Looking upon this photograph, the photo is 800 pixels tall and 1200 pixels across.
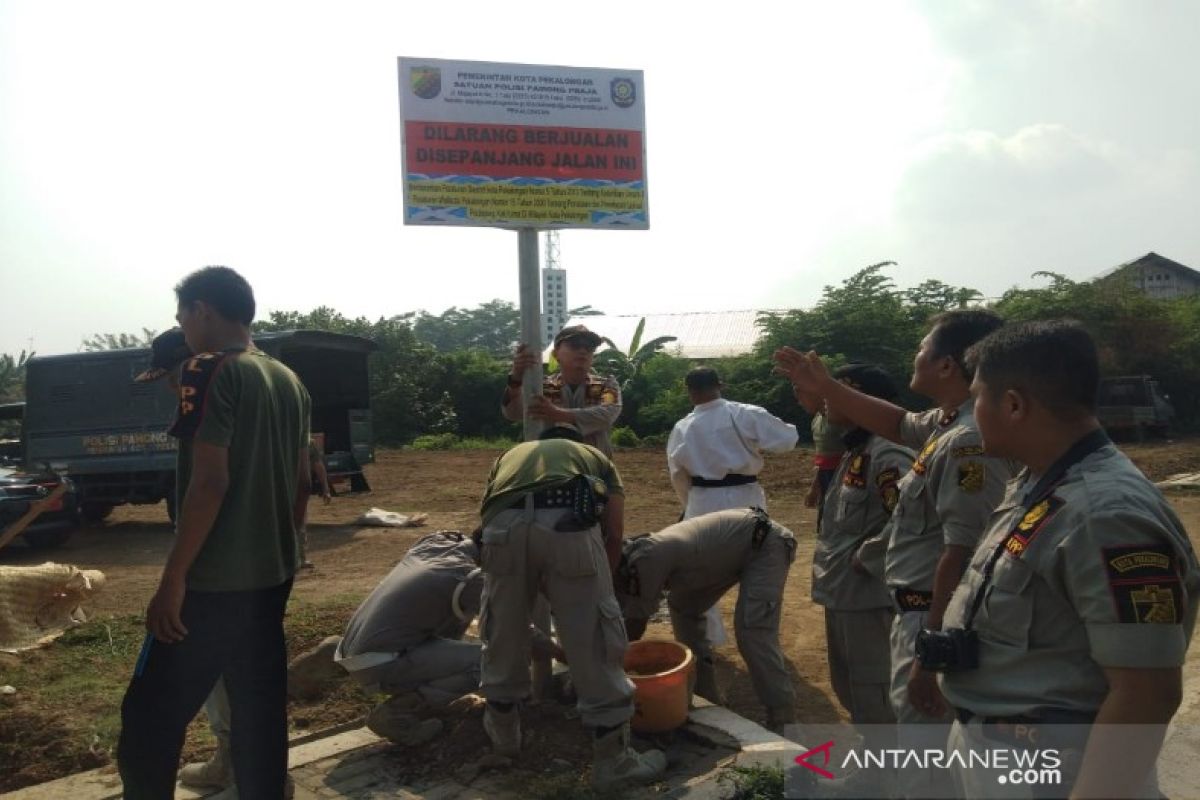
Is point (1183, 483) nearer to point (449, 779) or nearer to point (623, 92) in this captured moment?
point (623, 92)

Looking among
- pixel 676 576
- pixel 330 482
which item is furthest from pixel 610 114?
pixel 330 482

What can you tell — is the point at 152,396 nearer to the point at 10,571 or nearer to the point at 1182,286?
the point at 10,571

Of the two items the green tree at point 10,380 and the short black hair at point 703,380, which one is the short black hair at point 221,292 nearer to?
the short black hair at point 703,380

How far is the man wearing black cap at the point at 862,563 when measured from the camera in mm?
3629

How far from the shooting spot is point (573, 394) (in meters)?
5.20

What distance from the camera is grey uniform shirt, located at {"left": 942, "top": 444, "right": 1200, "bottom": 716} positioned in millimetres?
1543

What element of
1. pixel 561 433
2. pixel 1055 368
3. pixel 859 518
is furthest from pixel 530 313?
pixel 1055 368

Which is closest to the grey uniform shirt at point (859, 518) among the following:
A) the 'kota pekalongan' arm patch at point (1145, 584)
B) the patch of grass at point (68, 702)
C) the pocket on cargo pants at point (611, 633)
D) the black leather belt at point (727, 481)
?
the pocket on cargo pants at point (611, 633)

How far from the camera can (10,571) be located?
19.6ft

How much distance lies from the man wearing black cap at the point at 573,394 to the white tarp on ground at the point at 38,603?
347cm

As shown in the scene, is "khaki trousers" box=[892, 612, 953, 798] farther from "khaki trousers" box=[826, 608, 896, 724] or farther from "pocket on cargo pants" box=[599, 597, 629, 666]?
"pocket on cargo pants" box=[599, 597, 629, 666]

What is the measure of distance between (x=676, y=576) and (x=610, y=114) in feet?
8.95

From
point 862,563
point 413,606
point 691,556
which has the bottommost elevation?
point 413,606

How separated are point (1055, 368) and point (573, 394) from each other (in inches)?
140
